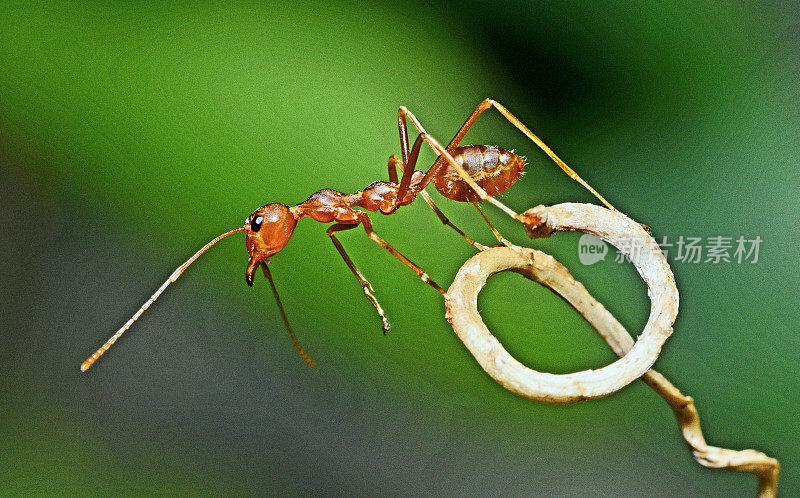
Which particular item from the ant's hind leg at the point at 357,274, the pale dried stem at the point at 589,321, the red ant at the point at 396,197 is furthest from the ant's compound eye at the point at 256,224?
the pale dried stem at the point at 589,321

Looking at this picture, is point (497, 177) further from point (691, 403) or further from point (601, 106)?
point (691, 403)

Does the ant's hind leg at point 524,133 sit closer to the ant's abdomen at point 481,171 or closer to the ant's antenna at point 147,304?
the ant's abdomen at point 481,171

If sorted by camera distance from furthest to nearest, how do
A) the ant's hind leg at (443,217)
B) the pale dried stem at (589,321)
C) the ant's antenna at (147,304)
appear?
the ant's hind leg at (443,217) → the ant's antenna at (147,304) → the pale dried stem at (589,321)

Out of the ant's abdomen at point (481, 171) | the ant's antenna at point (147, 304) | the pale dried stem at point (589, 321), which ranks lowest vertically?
the pale dried stem at point (589, 321)

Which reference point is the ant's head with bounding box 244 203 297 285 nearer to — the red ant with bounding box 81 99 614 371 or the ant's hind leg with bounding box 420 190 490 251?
the red ant with bounding box 81 99 614 371

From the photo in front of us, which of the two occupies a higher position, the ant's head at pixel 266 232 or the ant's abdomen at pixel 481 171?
the ant's head at pixel 266 232

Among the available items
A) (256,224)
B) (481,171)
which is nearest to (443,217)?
(481,171)

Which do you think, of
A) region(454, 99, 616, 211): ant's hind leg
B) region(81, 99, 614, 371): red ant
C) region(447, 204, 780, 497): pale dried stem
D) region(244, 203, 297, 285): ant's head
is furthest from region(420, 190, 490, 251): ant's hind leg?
region(447, 204, 780, 497): pale dried stem

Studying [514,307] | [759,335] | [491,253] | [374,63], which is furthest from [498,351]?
[374,63]
